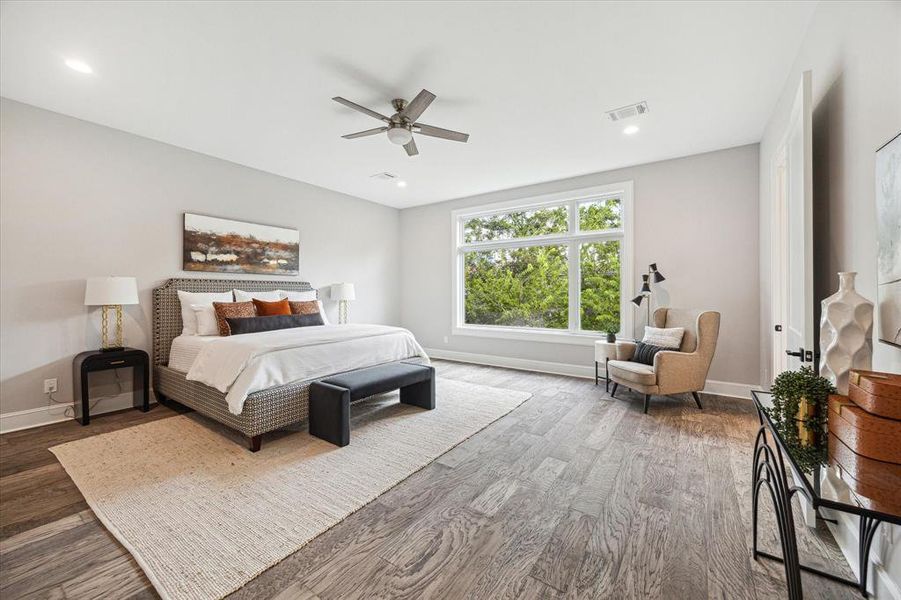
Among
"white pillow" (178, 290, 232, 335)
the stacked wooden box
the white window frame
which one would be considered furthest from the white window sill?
the stacked wooden box

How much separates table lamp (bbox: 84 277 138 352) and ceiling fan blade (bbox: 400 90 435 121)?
9.98 feet

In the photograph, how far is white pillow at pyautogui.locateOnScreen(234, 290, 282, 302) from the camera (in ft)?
14.4

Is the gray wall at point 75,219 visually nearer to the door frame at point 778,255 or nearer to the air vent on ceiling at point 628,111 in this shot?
the air vent on ceiling at point 628,111

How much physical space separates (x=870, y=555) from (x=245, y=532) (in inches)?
108

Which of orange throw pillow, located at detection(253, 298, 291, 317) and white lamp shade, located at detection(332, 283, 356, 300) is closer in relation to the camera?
orange throw pillow, located at detection(253, 298, 291, 317)

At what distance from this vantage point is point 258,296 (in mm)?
4504

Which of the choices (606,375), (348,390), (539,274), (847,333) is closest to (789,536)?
(847,333)

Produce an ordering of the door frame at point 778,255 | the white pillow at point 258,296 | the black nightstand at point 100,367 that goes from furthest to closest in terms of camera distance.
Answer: the white pillow at point 258,296 → the black nightstand at point 100,367 → the door frame at point 778,255

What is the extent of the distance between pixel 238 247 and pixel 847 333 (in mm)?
5347

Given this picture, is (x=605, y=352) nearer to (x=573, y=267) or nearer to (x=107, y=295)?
(x=573, y=267)

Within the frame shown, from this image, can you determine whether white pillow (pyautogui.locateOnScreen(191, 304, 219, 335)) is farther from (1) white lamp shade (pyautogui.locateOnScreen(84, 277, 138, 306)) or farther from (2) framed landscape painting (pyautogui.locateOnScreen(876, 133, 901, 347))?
(2) framed landscape painting (pyautogui.locateOnScreen(876, 133, 901, 347))

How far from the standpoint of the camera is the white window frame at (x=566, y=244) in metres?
4.73

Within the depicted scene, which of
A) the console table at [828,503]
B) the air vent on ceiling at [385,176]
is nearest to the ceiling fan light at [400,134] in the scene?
the air vent on ceiling at [385,176]

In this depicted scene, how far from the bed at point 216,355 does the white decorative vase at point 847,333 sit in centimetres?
319
